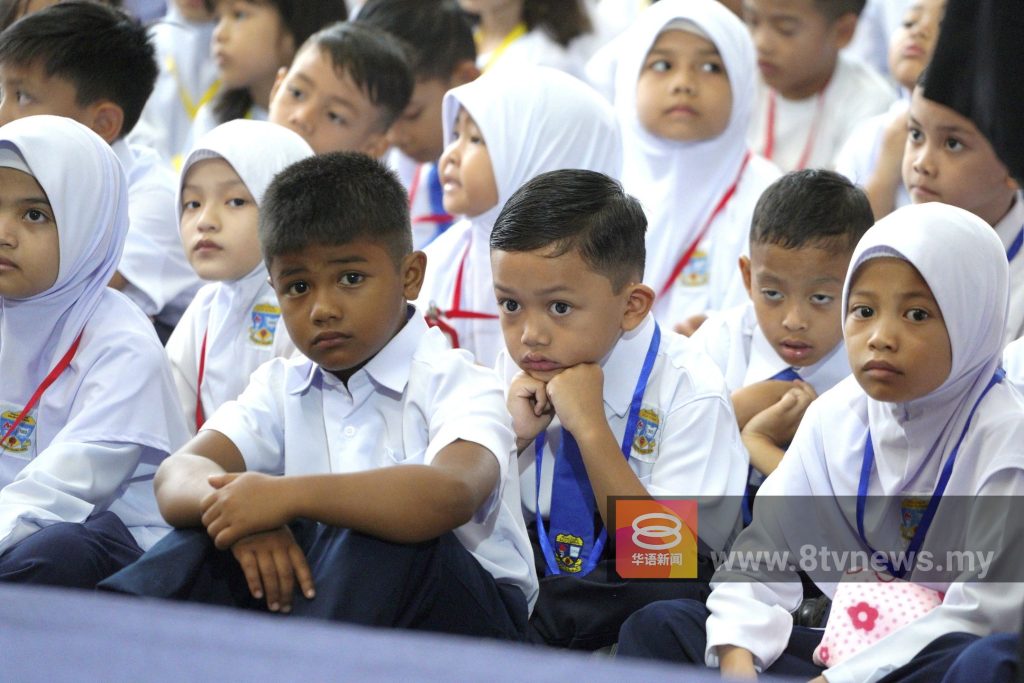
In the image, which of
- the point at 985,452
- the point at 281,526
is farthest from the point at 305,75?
the point at 985,452

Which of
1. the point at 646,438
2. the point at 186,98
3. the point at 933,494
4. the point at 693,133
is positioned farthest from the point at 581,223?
the point at 186,98

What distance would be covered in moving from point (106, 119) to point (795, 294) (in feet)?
6.71

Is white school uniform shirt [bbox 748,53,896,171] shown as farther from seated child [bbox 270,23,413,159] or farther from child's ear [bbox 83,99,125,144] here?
child's ear [bbox 83,99,125,144]

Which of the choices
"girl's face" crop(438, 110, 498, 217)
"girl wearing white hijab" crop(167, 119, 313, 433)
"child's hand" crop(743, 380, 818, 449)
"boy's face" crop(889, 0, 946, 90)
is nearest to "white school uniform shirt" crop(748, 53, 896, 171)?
"boy's face" crop(889, 0, 946, 90)

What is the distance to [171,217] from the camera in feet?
12.7

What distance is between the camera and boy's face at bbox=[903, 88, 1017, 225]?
9.73ft

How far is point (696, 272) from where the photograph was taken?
386 centimetres

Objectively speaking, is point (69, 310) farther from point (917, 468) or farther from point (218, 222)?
point (917, 468)

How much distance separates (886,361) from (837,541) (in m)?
0.37

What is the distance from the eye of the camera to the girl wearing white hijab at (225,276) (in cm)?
331

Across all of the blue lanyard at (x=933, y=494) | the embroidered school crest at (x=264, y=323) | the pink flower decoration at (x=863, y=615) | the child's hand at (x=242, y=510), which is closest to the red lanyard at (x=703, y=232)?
the embroidered school crest at (x=264, y=323)

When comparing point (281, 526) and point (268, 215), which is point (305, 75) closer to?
point (268, 215)

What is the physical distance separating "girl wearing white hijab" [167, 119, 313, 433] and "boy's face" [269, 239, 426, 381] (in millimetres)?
785

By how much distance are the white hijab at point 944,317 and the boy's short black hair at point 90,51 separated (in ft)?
7.56
